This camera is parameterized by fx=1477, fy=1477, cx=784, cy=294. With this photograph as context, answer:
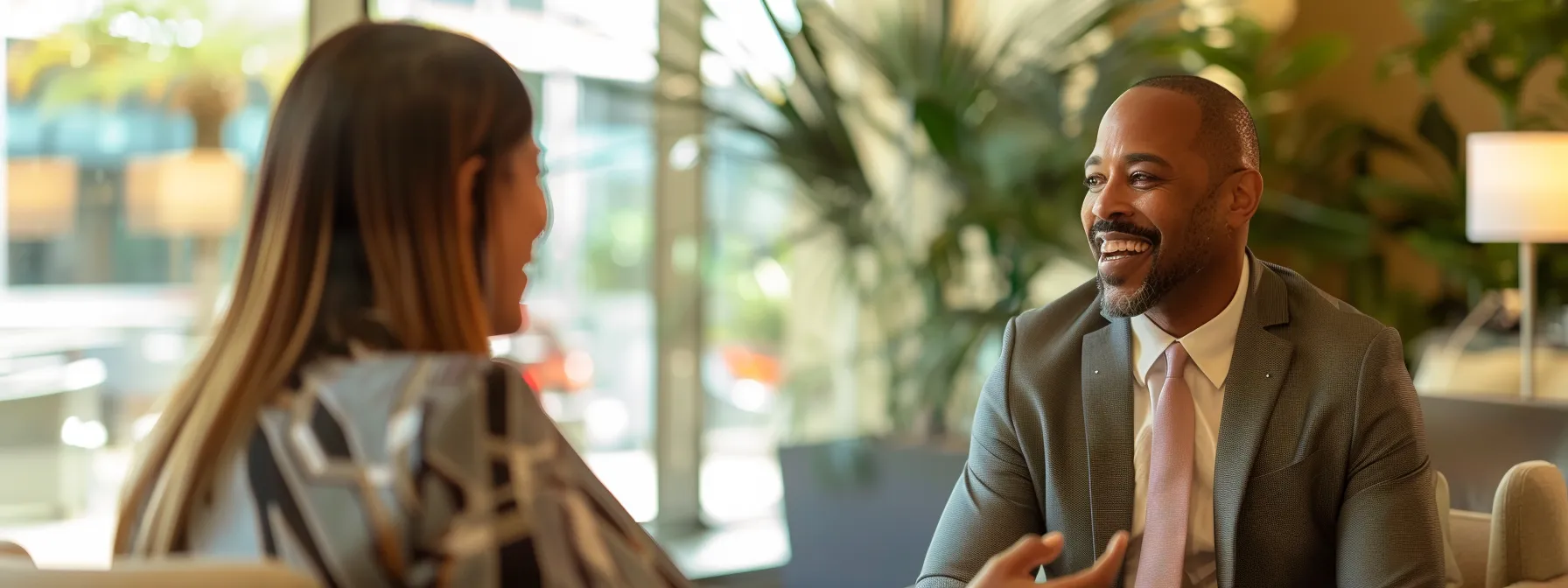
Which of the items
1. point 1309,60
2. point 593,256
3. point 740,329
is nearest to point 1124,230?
point 593,256

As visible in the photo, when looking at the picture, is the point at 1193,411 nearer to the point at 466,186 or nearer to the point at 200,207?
the point at 466,186

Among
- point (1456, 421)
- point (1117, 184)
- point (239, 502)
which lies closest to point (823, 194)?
point (1456, 421)

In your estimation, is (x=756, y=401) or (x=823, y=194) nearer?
(x=823, y=194)

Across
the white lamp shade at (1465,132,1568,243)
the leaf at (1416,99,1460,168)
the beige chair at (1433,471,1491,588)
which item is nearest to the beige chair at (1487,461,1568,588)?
the beige chair at (1433,471,1491,588)

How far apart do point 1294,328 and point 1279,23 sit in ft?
12.8

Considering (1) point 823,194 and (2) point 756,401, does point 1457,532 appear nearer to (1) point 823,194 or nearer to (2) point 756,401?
(1) point 823,194

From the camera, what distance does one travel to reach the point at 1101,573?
1.40 metres

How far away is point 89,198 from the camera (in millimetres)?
3748

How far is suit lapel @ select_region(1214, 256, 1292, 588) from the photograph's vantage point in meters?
1.75

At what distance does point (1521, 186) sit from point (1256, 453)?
2.67 meters

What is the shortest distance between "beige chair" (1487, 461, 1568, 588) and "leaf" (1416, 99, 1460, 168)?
4279 millimetres

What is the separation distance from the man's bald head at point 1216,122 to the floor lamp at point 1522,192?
7.65 feet

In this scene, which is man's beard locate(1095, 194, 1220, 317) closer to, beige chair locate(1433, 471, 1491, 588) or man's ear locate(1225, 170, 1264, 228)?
man's ear locate(1225, 170, 1264, 228)

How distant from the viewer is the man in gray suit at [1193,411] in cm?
174
